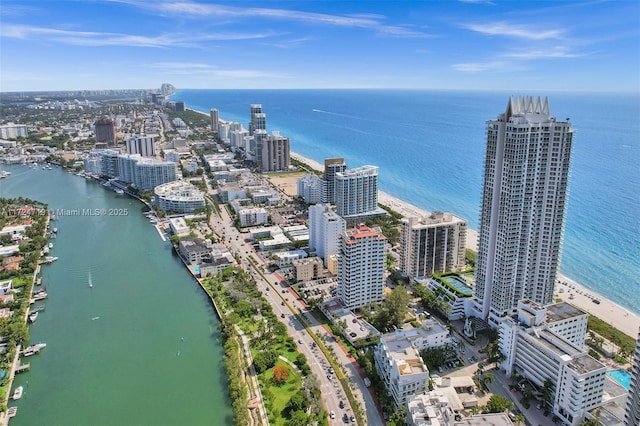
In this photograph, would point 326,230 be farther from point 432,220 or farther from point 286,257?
point 432,220

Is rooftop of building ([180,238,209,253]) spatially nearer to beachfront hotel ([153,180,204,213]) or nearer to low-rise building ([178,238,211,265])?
low-rise building ([178,238,211,265])

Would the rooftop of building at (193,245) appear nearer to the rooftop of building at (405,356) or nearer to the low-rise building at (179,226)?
the low-rise building at (179,226)

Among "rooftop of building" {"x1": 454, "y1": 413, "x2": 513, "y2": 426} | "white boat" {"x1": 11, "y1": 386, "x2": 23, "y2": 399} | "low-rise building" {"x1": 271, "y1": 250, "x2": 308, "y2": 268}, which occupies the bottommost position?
"white boat" {"x1": 11, "y1": 386, "x2": 23, "y2": 399}

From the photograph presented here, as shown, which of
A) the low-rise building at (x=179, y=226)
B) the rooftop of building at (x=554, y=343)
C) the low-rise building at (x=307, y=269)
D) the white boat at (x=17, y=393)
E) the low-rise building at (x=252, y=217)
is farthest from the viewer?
the low-rise building at (x=252, y=217)

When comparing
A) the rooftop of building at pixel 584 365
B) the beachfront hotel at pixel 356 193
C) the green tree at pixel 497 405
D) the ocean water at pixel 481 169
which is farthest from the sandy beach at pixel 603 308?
the beachfront hotel at pixel 356 193

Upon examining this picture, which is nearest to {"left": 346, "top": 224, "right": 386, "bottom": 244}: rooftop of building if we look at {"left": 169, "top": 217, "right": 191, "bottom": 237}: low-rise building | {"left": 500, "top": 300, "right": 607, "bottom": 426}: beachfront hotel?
{"left": 500, "top": 300, "right": 607, "bottom": 426}: beachfront hotel
